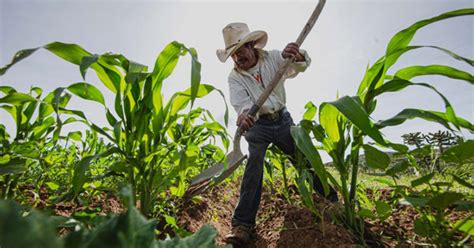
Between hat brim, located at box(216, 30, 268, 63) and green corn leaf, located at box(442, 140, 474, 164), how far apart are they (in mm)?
1388

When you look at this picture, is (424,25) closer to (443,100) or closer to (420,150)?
(443,100)

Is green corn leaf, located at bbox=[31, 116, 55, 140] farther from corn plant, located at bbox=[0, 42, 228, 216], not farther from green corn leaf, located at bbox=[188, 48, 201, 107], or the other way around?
green corn leaf, located at bbox=[188, 48, 201, 107]

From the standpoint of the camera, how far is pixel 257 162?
1.64 metres

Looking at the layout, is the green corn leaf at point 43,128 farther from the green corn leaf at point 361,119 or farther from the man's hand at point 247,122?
the green corn leaf at point 361,119

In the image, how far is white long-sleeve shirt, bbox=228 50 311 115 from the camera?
183 cm

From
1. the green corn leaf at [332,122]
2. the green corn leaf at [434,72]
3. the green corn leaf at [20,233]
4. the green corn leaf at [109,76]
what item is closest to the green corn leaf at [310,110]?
the green corn leaf at [332,122]

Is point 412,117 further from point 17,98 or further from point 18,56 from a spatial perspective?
point 17,98

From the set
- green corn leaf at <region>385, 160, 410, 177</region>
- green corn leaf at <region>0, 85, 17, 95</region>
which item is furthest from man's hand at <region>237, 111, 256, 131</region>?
green corn leaf at <region>0, 85, 17, 95</region>

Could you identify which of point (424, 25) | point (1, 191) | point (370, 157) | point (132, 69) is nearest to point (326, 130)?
point (370, 157)

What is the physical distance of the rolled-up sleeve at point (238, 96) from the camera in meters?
1.82

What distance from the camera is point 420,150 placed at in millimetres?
822

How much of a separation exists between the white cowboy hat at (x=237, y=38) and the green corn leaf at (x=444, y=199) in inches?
57.5

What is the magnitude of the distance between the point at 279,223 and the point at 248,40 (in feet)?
3.91

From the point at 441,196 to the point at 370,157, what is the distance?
0.21 meters
